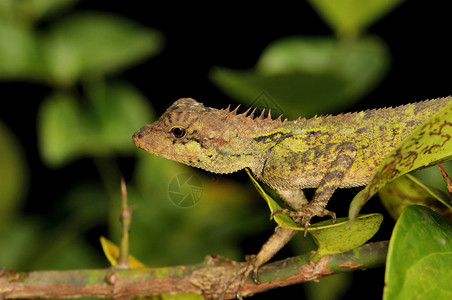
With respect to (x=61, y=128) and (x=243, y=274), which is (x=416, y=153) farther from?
(x=61, y=128)

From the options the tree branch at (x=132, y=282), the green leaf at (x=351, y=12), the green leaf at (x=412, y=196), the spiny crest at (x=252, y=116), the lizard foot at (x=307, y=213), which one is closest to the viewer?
the green leaf at (x=412, y=196)

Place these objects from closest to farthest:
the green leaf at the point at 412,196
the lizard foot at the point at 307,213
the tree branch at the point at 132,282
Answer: the green leaf at the point at 412,196
the lizard foot at the point at 307,213
the tree branch at the point at 132,282

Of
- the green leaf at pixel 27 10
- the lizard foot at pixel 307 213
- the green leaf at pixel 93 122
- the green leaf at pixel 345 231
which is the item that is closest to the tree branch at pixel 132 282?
the lizard foot at pixel 307 213

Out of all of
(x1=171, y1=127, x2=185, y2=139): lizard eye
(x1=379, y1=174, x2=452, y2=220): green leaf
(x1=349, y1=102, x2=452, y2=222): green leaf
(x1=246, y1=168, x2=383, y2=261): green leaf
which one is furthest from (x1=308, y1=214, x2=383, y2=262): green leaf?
(x1=171, y1=127, x2=185, y2=139): lizard eye

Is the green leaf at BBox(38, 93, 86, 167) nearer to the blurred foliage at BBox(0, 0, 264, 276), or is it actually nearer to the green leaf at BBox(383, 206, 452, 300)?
the blurred foliage at BBox(0, 0, 264, 276)

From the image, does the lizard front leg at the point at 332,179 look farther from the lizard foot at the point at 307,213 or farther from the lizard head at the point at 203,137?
the lizard head at the point at 203,137

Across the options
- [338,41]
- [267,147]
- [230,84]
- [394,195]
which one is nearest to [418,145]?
[394,195]

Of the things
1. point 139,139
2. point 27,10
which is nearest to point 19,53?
point 27,10
